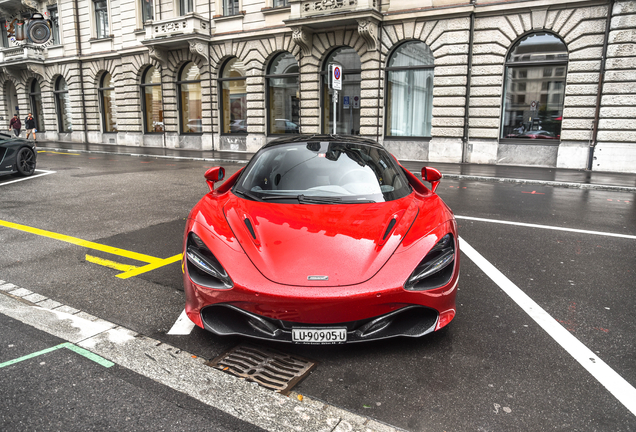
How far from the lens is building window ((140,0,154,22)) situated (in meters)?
26.5

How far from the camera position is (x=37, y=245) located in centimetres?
570

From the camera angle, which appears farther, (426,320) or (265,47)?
(265,47)

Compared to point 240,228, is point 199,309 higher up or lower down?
lower down

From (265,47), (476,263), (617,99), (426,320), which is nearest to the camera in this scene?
(426,320)

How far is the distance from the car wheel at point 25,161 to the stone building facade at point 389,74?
12089 millimetres

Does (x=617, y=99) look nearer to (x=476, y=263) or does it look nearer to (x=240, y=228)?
(x=476, y=263)

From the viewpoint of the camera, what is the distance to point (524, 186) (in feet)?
40.3

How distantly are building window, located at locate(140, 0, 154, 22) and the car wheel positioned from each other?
56.9 ft

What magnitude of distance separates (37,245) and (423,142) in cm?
1601

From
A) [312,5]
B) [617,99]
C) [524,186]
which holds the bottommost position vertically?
[524,186]

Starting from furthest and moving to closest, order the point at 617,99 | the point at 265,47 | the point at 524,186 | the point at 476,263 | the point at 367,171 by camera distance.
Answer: the point at 265,47 → the point at 617,99 → the point at 524,186 → the point at 476,263 → the point at 367,171

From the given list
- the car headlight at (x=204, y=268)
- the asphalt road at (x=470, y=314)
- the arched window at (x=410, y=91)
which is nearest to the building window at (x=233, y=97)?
the arched window at (x=410, y=91)

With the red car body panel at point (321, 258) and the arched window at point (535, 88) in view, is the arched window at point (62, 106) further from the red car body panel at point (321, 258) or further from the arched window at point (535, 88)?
the red car body panel at point (321, 258)

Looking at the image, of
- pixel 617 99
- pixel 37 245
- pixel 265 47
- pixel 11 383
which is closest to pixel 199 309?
pixel 11 383
